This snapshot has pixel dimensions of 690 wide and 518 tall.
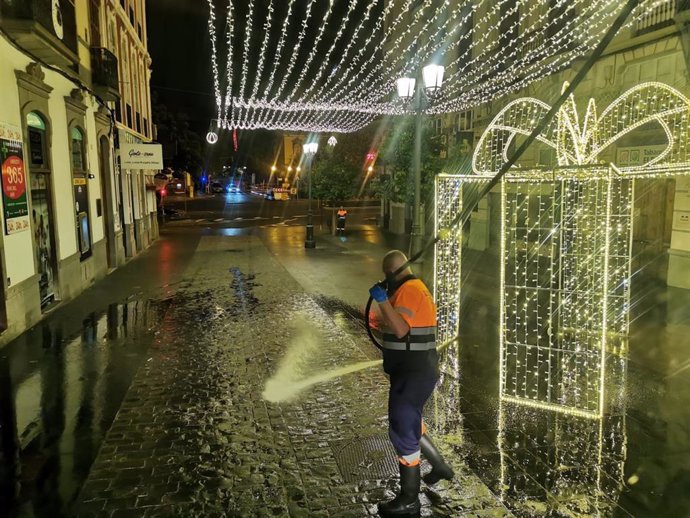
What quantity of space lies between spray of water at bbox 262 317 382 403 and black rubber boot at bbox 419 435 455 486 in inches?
84.3

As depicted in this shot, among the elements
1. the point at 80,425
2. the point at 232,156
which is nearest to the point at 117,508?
the point at 80,425

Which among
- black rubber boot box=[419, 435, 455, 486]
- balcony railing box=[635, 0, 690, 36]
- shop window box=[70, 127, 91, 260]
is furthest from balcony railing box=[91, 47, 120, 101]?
black rubber boot box=[419, 435, 455, 486]

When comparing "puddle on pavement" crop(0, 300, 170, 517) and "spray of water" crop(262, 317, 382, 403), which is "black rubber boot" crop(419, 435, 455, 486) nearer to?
"spray of water" crop(262, 317, 382, 403)

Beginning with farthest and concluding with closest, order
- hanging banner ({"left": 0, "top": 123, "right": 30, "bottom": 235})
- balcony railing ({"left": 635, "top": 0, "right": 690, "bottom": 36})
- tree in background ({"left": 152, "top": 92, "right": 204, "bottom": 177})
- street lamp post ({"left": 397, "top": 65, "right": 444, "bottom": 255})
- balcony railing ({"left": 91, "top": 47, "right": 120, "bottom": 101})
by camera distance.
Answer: tree in background ({"left": 152, "top": 92, "right": 204, "bottom": 177})
balcony railing ({"left": 91, "top": 47, "right": 120, "bottom": 101})
balcony railing ({"left": 635, "top": 0, "right": 690, "bottom": 36})
street lamp post ({"left": 397, "top": 65, "right": 444, "bottom": 255})
hanging banner ({"left": 0, "top": 123, "right": 30, "bottom": 235})

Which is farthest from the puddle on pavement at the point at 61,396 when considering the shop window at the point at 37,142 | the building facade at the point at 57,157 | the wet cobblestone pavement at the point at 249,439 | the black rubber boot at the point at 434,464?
the shop window at the point at 37,142

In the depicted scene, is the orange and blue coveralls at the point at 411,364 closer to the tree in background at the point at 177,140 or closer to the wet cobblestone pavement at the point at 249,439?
the wet cobblestone pavement at the point at 249,439

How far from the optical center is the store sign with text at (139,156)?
1576cm

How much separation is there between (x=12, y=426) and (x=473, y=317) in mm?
6955

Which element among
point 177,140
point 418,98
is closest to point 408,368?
point 418,98

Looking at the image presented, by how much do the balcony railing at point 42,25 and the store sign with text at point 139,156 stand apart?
4771 mm

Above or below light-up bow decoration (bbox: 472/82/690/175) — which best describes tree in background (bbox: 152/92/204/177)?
above

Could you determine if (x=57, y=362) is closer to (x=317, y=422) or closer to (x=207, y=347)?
(x=207, y=347)

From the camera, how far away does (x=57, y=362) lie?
7125 mm

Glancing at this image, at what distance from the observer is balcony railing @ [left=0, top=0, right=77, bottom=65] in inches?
309
